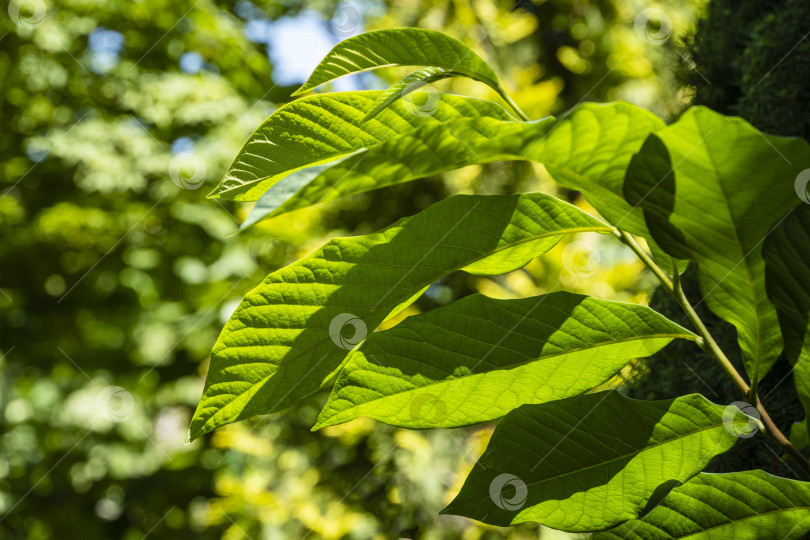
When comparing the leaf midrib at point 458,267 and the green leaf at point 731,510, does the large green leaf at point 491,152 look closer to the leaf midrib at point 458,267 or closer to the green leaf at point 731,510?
the leaf midrib at point 458,267

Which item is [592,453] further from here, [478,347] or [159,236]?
[159,236]

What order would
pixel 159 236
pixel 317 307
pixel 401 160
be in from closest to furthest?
1. pixel 401 160
2. pixel 317 307
3. pixel 159 236

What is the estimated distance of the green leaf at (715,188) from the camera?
31 centimetres

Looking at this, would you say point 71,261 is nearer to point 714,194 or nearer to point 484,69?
point 484,69

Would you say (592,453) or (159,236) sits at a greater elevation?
(592,453)

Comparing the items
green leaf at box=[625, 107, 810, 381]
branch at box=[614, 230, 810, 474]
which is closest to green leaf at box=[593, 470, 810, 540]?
branch at box=[614, 230, 810, 474]

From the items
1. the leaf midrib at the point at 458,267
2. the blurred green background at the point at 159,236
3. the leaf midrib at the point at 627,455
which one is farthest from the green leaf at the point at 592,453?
the blurred green background at the point at 159,236

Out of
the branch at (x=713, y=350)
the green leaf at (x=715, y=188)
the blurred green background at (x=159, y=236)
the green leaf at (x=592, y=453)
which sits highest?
the green leaf at (x=715, y=188)

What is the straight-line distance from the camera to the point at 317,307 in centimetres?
43

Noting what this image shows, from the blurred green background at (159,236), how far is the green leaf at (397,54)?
1.12m

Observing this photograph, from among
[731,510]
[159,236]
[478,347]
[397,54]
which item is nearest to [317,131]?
[397,54]

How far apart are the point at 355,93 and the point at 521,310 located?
210mm

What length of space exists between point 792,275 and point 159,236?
5.92ft

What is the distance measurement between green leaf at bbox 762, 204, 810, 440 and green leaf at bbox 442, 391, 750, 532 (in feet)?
0.29
